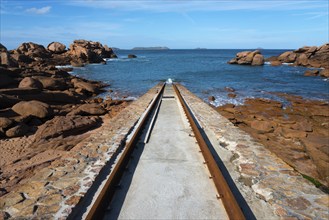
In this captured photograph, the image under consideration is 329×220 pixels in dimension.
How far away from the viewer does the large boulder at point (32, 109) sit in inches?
536

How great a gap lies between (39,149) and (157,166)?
5903 millimetres

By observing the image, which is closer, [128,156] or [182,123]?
[128,156]

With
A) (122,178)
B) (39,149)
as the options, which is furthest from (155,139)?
(39,149)

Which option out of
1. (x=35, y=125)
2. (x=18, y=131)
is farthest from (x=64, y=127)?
(x=35, y=125)

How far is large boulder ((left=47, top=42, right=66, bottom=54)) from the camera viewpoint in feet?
250

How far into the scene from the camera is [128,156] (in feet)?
20.2

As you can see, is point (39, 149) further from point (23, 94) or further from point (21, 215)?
point (23, 94)

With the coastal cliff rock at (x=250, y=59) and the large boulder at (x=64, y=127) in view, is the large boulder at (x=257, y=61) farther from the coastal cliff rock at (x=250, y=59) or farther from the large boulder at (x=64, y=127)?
the large boulder at (x=64, y=127)

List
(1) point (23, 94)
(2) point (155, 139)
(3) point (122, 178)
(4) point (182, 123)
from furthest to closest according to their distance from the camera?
(1) point (23, 94)
(4) point (182, 123)
(2) point (155, 139)
(3) point (122, 178)

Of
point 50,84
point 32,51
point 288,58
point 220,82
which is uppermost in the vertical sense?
point 32,51

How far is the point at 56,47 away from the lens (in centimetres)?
7681

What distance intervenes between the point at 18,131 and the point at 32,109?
104 inches

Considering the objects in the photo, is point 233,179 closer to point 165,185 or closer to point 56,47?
point 165,185

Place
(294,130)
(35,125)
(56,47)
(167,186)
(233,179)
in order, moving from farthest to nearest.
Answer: (56,47)
(294,130)
(35,125)
(233,179)
(167,186)
